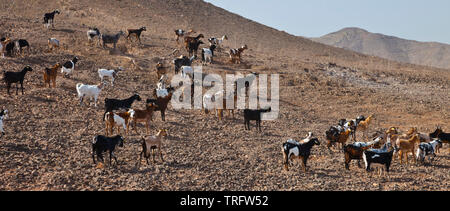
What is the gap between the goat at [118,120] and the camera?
14383 millimetres

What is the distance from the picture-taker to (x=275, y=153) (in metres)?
14.5

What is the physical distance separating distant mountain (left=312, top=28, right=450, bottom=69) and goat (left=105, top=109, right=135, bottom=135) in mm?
94713

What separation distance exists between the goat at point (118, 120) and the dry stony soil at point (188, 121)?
54 centimetres

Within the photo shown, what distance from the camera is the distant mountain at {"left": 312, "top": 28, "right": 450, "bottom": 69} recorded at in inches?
4186

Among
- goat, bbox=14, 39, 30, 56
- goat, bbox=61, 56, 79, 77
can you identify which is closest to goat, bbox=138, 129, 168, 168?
goat, bbox=61, 56, 79, 77

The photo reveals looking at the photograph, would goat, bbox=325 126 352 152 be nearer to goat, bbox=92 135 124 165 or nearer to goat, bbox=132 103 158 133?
goat, bbox=132 103 158 133

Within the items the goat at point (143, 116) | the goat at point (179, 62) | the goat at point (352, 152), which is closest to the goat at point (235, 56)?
the goat at point (179, 62)

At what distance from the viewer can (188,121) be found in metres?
17.5

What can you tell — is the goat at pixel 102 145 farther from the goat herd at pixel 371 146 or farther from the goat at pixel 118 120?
the goat herd at pixel 371 146

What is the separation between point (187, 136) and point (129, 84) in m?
7.17

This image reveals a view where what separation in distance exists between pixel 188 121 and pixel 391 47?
116m

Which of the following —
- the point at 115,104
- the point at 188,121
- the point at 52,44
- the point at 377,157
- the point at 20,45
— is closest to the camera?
the point at 377,157

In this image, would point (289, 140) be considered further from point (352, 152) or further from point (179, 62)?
point (179, 62)

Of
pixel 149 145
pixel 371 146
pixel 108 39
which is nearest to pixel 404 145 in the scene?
pixel 371 146
